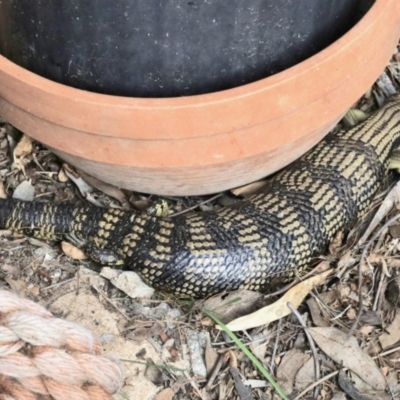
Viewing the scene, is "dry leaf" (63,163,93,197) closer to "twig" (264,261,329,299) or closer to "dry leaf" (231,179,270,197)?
"dry leaf" (231,179,270,197)

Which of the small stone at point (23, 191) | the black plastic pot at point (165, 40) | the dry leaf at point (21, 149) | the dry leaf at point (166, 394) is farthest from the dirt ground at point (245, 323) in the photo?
the black plastic pot at point (165, 40)

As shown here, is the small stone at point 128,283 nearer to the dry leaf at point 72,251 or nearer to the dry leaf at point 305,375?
the dry leaf at point 72,251

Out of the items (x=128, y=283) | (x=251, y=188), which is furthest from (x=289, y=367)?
(x=251, y=188)

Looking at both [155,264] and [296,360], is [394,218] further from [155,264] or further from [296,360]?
[155,264]

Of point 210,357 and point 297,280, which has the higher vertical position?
point 297,280

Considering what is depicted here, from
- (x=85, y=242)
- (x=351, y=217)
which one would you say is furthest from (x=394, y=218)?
(x=85, y=242)

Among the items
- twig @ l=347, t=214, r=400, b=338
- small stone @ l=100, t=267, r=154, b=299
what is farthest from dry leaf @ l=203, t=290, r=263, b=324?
twig @ l=347, t=214, r=400, b=338

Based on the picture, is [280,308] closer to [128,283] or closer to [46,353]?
[128,283]
